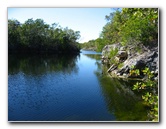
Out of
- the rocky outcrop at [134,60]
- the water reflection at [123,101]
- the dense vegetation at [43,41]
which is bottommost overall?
the water reflection at [123,101]

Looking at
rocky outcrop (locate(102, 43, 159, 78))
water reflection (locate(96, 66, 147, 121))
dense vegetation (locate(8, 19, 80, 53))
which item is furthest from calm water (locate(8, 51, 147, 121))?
dense vegetation (locate(8, 19, 80, 53))

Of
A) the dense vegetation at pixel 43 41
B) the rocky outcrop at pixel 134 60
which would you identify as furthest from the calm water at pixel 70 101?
the dense vegetation at pixel 43 41

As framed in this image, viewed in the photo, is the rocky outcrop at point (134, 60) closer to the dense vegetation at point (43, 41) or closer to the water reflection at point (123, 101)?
the water reflection at point (123, 101)

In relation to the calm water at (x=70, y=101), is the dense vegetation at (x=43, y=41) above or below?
above

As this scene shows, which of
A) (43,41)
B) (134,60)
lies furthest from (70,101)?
(43,41)

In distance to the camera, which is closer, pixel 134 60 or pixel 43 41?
pixel 134 60

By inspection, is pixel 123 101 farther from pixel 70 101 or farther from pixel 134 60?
pixel 134 60

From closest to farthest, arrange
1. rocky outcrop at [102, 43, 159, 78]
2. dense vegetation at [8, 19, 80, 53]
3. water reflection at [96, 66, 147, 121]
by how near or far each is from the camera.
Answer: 1. water reflection at [96, 66, 147, 121]
2. rocky outcrop at [102, 43, 159, 78]
3. dense vegetation at [8, 19, 80, 53]

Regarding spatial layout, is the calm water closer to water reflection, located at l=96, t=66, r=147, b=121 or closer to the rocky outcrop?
water reflection, located at l=96, t=66, r=147, b=121

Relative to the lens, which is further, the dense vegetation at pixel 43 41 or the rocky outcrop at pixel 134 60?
the dense vegetation at pixel 43 41

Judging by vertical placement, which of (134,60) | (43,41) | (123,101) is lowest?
(123,101)

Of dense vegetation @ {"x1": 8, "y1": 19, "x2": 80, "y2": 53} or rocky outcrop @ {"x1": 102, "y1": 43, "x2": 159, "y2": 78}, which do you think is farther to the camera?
dense vegetation @ {"x1": 8, "y1": 19, "x2": 80, "y2": 53}

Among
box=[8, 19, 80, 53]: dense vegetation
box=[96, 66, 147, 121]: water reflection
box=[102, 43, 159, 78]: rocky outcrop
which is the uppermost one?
box=[8, 19, 80, 53]: dense vegetation

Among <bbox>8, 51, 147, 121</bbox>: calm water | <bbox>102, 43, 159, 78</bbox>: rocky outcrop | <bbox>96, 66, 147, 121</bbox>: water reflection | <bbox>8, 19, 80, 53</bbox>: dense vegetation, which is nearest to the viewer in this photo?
<bbox>8, 51, 147, 121</bbox>: calm water
